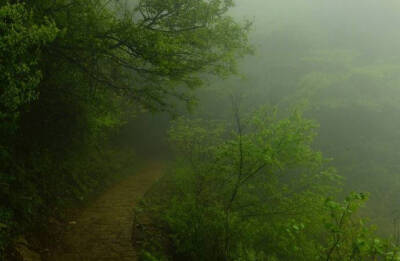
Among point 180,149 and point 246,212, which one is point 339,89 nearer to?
point 180,149

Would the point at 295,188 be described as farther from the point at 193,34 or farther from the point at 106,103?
the point at 106,103

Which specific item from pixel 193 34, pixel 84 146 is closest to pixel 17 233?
pixel 84 146

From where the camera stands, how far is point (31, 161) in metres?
7.09

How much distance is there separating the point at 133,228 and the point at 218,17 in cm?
585

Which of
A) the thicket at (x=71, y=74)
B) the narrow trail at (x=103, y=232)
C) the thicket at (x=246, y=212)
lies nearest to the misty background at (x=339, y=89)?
the thicket at (x=71, y=74)

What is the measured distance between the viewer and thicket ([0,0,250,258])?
178 inches

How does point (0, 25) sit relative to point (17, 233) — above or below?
above

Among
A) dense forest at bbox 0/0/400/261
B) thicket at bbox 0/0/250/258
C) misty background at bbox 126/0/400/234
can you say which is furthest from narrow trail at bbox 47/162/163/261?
misty background at bbox 126/0/400/234

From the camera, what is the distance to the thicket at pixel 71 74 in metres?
4.53

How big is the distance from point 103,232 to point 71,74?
3.75 metres

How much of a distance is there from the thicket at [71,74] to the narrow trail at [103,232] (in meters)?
0.69

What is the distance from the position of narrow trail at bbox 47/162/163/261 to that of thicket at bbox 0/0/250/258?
69 cm

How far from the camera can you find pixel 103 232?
6.49 meters

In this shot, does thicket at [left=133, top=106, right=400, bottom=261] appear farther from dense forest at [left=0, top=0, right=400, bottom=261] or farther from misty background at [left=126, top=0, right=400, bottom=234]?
misty background at [left=126, top=0, right=400, bottom=234]
